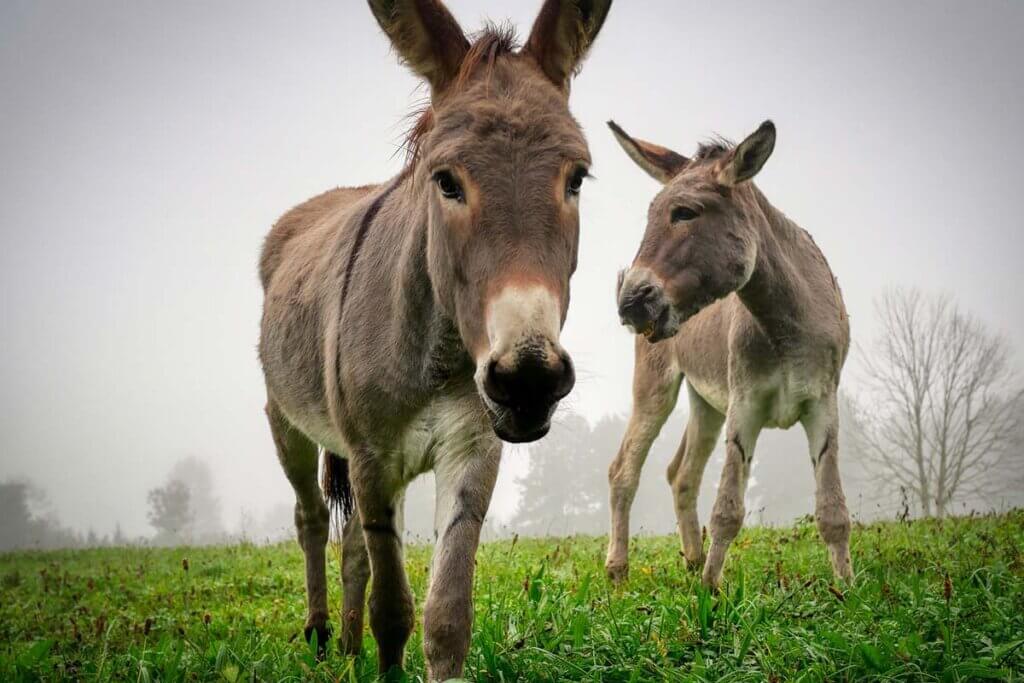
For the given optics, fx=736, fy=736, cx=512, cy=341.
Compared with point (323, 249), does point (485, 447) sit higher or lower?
lower

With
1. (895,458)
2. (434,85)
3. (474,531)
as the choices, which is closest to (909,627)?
(474,531)

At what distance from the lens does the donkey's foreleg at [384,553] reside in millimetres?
2783

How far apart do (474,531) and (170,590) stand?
223 inches

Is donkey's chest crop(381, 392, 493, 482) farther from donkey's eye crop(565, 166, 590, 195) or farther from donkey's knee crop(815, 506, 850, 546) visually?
donkey's knee crop(815, 506, 850, 546)

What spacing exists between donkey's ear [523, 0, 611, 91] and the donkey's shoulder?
262 centimetres

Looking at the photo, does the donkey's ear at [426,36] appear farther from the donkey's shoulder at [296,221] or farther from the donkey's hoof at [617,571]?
the donkey's hoof at [617,571]

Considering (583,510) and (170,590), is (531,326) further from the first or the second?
(583,510)

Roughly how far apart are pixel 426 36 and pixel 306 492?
3.01 metres

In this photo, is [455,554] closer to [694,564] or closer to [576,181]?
[576,181]

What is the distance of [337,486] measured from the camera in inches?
173

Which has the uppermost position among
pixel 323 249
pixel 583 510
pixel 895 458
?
pixel 323 249

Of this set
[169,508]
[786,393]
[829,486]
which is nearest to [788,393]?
[786,393]

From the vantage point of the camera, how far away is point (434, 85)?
8.44 ft

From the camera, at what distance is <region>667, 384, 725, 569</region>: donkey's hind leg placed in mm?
6250
